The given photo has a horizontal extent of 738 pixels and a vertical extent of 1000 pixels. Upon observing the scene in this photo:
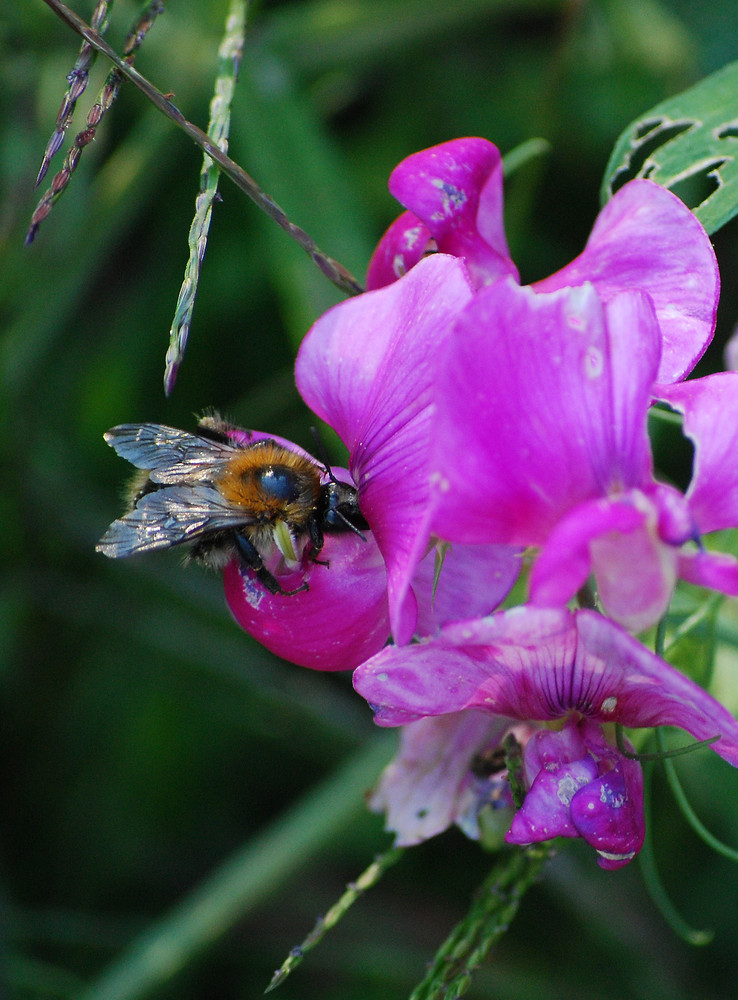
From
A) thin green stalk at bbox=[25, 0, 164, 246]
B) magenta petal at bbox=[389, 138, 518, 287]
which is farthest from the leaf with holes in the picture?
thin green stalk at bbox=[25, 0, 164, 246]

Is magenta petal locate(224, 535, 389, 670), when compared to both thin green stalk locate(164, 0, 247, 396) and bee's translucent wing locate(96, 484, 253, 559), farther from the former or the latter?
thin green stalk locate(164, 0, 247, 396)

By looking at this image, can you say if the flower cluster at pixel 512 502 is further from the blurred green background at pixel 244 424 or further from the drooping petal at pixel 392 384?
the blurred green background at pixel 244 424

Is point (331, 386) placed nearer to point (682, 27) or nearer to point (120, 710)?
point (120, 710)

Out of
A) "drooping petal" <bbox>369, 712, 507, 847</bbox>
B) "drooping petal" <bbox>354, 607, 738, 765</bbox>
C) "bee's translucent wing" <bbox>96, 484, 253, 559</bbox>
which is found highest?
"bee's translucent wing" <bbox>96, 484, 253, 559</bbox>

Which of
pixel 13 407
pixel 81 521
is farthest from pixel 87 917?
pixel 13 407

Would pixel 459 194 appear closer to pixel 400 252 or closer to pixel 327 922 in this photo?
pixel 400 252

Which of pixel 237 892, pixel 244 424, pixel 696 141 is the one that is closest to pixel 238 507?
pixel 696 141
